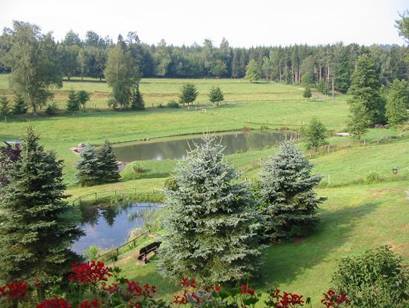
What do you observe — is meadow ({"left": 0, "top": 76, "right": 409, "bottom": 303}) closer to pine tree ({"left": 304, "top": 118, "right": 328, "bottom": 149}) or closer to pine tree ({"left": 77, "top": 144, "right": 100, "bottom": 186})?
pine tree ({"left": 77, "top": 144, "right": 100, "bottom": 186})

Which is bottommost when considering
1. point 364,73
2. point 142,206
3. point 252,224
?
point 142,206

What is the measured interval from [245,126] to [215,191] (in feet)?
217

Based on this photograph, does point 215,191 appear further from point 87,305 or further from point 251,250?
point 87,305

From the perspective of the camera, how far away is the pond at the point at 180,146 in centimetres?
6282

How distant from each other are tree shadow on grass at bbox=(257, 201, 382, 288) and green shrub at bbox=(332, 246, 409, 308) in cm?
479

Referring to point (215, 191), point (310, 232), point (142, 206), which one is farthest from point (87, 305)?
point (142, 206)

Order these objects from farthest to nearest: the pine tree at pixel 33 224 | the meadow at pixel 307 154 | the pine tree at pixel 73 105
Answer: the pine tree at pixel 73 105 < the meadow at pixel 307 154 < the pine tree at pixel 33 224

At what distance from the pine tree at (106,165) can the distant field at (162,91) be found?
2041 inches

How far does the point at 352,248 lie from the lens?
808 inches

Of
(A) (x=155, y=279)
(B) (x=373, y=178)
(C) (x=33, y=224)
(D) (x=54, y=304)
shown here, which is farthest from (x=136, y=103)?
(D) (x=54, y=304)

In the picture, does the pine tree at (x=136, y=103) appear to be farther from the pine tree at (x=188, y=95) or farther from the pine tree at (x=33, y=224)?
the pine tree at (x=33, y=224)

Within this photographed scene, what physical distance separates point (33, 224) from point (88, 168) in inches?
1109

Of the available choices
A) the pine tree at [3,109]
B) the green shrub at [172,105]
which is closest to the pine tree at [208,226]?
the pine tree at [3,109]

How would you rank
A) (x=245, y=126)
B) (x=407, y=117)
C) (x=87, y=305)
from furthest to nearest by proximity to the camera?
(x=245, y=126) → (x=407, y=117) → (x=87, y=305)
